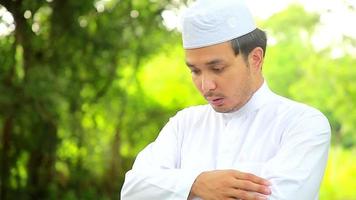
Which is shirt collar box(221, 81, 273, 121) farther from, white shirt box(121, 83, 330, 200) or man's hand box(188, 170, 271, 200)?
man's hand box(188, 170, 271, 200)

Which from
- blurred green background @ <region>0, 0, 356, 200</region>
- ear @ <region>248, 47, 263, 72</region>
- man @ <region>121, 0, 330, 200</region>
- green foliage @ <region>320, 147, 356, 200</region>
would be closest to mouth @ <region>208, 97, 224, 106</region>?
man @ <region>121, 0, 330, 200</region>

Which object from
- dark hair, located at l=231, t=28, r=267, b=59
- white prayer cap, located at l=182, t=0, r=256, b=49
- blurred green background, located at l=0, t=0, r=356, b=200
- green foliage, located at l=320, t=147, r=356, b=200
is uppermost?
white prayer cap, located at l=182, t=0, r=256, b=49

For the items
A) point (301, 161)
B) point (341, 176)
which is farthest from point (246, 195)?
point (341, 176)

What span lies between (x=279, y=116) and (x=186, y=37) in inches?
13.9

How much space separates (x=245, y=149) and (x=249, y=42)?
31 centimetres

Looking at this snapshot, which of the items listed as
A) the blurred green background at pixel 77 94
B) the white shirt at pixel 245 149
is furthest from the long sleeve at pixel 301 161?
the blurred green background at pixel 77 94

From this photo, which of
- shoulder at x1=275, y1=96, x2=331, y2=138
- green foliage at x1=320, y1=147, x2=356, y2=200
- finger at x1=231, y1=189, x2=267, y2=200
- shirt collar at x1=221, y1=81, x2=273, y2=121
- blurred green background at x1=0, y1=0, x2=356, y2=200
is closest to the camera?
finger at x1=231, y1=189, x2=267, y2=200

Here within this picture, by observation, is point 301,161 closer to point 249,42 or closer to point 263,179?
point 263,179

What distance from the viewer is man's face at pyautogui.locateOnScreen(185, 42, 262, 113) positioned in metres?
1.78

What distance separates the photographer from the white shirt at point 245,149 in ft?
5.64

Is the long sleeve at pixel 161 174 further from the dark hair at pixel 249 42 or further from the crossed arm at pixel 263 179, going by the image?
the dark hair at pixel 249 42

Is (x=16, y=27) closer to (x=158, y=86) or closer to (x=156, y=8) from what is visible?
(x=156, y=8)

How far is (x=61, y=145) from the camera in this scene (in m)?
5.42

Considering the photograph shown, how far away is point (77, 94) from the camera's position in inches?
206
